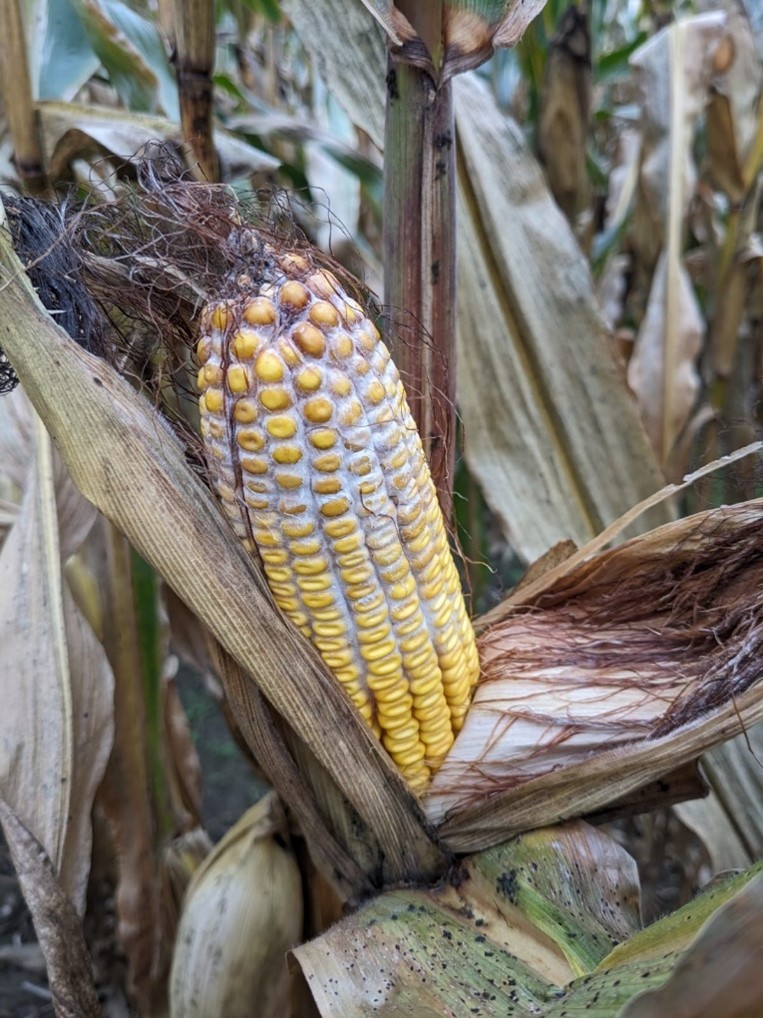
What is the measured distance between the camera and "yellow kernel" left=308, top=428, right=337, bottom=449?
0.61 meters

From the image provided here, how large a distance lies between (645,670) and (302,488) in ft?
1.30

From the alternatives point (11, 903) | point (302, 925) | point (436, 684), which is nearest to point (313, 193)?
point (436, 684)

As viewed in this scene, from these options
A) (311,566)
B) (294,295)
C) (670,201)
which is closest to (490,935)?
(311,566)

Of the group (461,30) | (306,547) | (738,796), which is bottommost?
(738,796)

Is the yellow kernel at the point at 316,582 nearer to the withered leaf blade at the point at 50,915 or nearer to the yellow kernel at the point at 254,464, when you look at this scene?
the yellow kernel at the point at 254,464

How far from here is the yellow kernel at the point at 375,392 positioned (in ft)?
2.07

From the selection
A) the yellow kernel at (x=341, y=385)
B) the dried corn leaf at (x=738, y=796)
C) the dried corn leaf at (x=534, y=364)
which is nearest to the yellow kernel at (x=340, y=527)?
the yellow kernel at (x=341, y=385)

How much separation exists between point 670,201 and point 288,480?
109 centimetres

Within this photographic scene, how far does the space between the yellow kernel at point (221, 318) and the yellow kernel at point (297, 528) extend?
0.16 metres

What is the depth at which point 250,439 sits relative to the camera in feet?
1.99

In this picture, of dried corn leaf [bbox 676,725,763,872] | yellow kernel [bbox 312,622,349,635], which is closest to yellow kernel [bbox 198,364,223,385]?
A: yellow kernel [bbox 312,622,349,635]

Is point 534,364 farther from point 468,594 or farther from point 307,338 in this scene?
point 307,338

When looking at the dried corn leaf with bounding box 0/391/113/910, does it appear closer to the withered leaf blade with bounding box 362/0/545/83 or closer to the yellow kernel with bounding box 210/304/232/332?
the yellow kernel with bounding box 210/304/232/332

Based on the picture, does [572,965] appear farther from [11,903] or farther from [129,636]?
[11,903]
